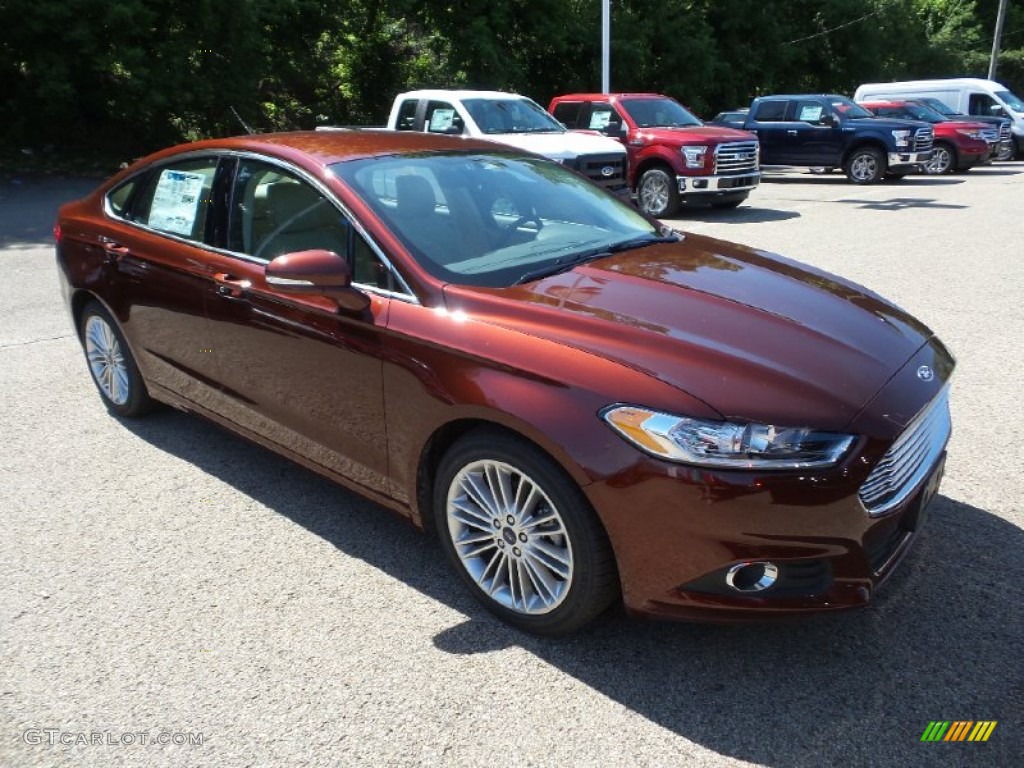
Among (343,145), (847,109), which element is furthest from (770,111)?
(343,145)

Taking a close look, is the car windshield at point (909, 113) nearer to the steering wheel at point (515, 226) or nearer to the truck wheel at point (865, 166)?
the truck wheel at point (865, 166)

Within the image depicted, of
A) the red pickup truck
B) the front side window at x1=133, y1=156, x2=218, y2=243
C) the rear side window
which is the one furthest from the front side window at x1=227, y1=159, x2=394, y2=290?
the rear side window

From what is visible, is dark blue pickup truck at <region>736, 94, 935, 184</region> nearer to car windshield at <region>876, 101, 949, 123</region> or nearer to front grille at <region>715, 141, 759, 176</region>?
car windshield at <region>876, 101, 949, 123</region>

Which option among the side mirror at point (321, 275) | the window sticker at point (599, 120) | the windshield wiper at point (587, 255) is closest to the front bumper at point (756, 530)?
the windshield wiper at point (587, 255)

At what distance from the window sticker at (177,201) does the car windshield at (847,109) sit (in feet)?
56.3

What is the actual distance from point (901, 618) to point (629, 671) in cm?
100

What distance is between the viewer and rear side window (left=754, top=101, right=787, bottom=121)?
62.9 ft

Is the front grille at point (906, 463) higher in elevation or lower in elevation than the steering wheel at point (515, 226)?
lower

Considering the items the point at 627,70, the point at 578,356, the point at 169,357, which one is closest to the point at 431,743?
the point at 578,356

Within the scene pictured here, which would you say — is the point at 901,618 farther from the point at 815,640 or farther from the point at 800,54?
the point at 800,54

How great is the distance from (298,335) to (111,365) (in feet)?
6.55

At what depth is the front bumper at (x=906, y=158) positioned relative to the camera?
17859 millimetres

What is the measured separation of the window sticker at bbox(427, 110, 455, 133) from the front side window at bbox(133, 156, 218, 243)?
856cm

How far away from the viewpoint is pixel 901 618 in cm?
302
